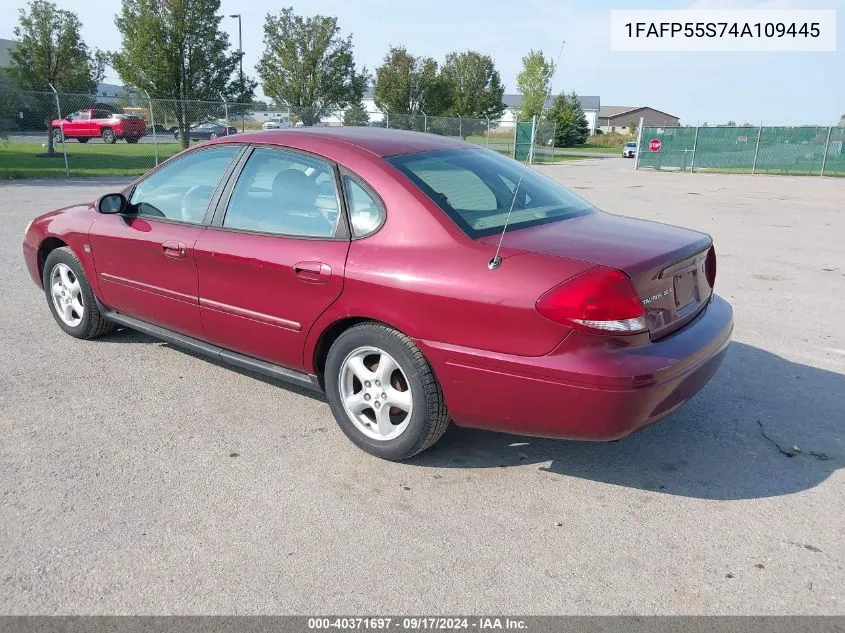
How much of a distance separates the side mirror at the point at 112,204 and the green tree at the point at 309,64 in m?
27.8

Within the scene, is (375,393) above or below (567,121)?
below

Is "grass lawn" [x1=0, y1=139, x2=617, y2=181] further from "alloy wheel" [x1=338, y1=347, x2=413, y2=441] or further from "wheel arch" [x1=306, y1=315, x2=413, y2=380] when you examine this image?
"alloy wheel" [x1=338, y1=347, x2=413, y2=441]

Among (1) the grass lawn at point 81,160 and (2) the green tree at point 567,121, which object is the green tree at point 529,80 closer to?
(2) the green tree at point 567,121

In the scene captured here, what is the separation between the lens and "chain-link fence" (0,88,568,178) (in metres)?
20.1

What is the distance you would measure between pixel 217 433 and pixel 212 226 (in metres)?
1.17

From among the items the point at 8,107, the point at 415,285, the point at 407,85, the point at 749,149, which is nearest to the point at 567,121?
the point at 407,85

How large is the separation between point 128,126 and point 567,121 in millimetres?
37726

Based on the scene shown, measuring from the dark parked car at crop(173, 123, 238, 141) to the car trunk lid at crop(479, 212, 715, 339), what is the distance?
842 inches

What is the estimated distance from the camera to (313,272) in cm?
345

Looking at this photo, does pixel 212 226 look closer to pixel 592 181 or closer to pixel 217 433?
pixel 217 433

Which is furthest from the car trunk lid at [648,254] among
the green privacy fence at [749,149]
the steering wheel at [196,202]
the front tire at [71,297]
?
the green privacy fence at [749,149]

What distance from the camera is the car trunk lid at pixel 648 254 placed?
2980 millimetres

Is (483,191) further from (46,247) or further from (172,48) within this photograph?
(172,48)

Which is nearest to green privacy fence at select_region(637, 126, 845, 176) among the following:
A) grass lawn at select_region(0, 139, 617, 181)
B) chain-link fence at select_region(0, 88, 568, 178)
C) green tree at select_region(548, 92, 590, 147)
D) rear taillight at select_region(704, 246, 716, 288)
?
chain-link fence at select_region(0, 88, 568, 178)
